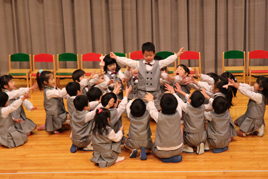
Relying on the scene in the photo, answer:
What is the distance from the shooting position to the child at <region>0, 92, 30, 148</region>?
337 cm

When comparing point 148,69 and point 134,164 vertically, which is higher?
point 148,69

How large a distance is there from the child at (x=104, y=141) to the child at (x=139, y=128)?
0.57 ft

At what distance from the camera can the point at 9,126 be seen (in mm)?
3496

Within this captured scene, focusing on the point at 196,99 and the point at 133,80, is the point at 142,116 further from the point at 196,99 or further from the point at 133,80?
the point at 133,80

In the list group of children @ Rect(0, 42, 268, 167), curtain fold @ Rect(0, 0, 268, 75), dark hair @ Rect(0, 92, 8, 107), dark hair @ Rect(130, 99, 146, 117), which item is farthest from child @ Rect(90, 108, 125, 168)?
curtain fold @ Rect(0, 0, 268, 75)

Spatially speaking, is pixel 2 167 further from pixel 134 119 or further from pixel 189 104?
pixel 189 104

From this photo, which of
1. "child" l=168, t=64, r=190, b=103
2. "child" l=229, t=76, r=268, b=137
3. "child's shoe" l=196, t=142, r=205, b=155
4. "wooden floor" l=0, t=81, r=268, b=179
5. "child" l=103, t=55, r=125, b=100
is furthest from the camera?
"child" l=103, t=55, r=125, b=100

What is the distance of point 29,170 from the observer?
2.98 meters

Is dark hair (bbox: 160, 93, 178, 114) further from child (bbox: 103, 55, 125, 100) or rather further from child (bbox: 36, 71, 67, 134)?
child (bbox: 36, 71, 67, 134)

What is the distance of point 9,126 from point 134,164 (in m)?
1.65

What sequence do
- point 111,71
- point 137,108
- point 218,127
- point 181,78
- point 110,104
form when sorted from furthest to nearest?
point 111,71
point 181,78
point 218,127
point 110,104
point 137,108

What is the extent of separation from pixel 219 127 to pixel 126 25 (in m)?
4.80

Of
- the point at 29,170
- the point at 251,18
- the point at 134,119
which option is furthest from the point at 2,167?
the point at 251,18

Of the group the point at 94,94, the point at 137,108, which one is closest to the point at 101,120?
the point at 137,108
